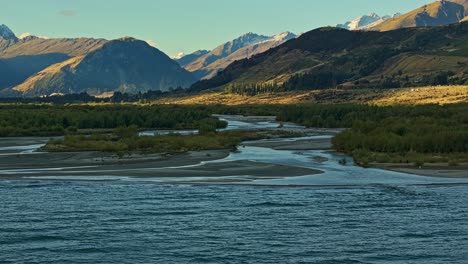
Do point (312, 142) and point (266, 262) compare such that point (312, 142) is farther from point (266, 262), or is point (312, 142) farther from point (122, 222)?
point (266, 262)

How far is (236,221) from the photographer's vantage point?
114 ft

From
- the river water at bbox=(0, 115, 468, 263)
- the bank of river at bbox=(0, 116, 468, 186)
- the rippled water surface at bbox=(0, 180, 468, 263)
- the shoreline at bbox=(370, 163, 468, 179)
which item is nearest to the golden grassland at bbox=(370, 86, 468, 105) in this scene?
the bank of river at bbox=(0, 116, 468, 186)

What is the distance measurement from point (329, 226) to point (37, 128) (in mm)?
83532

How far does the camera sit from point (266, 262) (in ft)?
89.2

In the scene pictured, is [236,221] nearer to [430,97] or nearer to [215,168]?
[215,168]

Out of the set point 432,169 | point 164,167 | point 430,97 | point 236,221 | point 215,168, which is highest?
point 430,97

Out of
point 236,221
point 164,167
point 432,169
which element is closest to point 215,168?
point 164,167

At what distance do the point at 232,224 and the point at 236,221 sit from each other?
806mm

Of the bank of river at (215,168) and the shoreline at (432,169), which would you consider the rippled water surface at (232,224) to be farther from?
the shoreline at (432,169)

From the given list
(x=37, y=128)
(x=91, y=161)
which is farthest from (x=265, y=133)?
(x=91, y=161)

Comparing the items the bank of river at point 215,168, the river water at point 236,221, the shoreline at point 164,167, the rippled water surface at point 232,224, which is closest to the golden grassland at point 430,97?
the bank of river at point 215,168

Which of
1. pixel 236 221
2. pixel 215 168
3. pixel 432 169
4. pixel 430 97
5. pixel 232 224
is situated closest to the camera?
pixel 232 224

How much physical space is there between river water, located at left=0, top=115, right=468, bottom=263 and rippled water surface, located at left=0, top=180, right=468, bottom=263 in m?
0.05

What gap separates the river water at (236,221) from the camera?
28.4 metres
